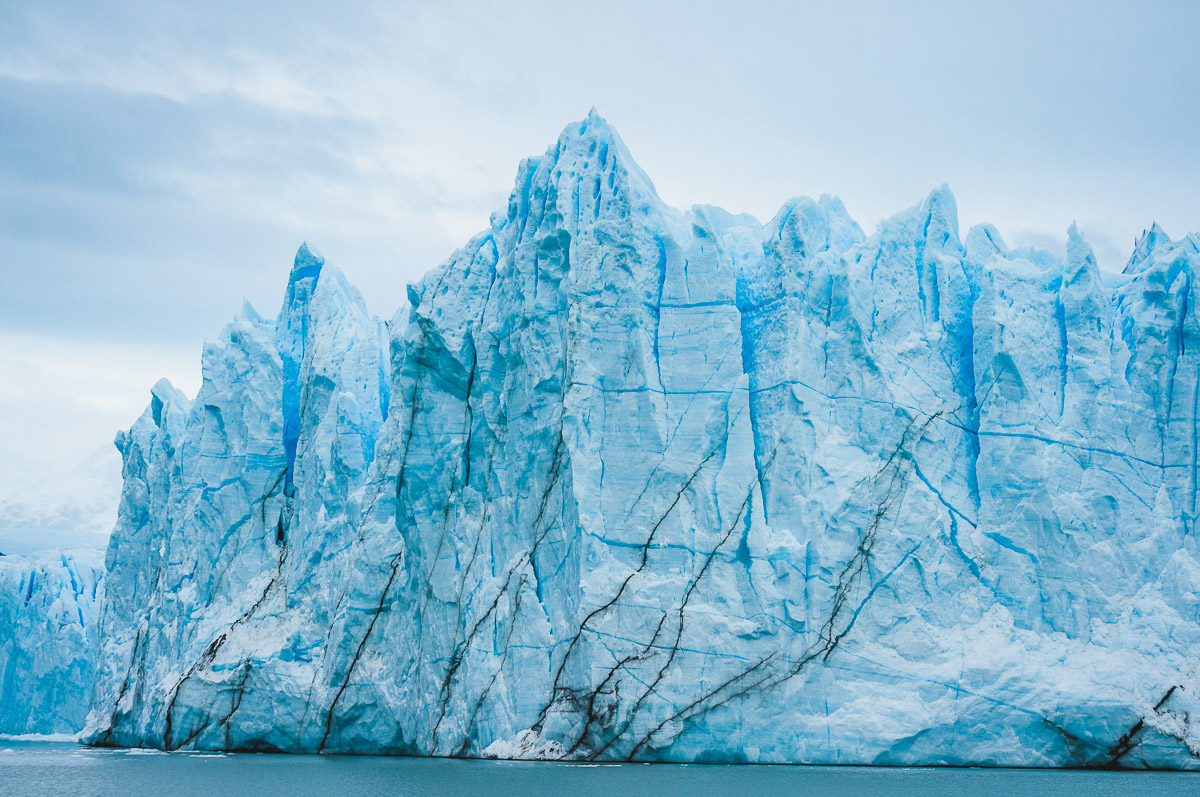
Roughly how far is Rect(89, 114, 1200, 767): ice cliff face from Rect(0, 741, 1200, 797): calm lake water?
860 millimetres

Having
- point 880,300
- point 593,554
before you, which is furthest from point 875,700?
point 880,300

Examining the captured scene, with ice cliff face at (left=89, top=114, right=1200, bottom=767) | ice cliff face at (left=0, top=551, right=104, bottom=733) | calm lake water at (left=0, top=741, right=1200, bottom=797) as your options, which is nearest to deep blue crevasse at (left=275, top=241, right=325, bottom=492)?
ice cliff face at (left=89, top=114, right=1200, bottom=767)

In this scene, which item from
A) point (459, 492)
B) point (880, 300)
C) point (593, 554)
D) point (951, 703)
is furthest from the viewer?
point (459, 492)

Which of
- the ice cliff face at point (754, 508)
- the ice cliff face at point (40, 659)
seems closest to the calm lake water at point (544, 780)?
the ice cliff face at point (754, 508)

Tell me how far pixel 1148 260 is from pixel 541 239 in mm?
9833

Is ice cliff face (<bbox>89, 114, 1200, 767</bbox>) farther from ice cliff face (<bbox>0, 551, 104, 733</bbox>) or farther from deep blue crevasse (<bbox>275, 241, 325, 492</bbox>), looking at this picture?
ice cliff face (<bbox>0, 551, 104, 733</bbox>)

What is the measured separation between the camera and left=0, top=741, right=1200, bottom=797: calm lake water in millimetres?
12398

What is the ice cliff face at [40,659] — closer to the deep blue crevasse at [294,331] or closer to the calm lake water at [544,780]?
the deep blue crevasse at [294,331]

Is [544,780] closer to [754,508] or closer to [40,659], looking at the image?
[754,508]

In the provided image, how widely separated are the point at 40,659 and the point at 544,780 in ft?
77.3

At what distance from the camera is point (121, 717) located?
24.3 metres

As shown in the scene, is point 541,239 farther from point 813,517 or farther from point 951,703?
point 951,703

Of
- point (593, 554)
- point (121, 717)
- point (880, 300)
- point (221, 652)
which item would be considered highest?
point (880, 300)

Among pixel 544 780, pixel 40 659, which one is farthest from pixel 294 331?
pixel 544 780
